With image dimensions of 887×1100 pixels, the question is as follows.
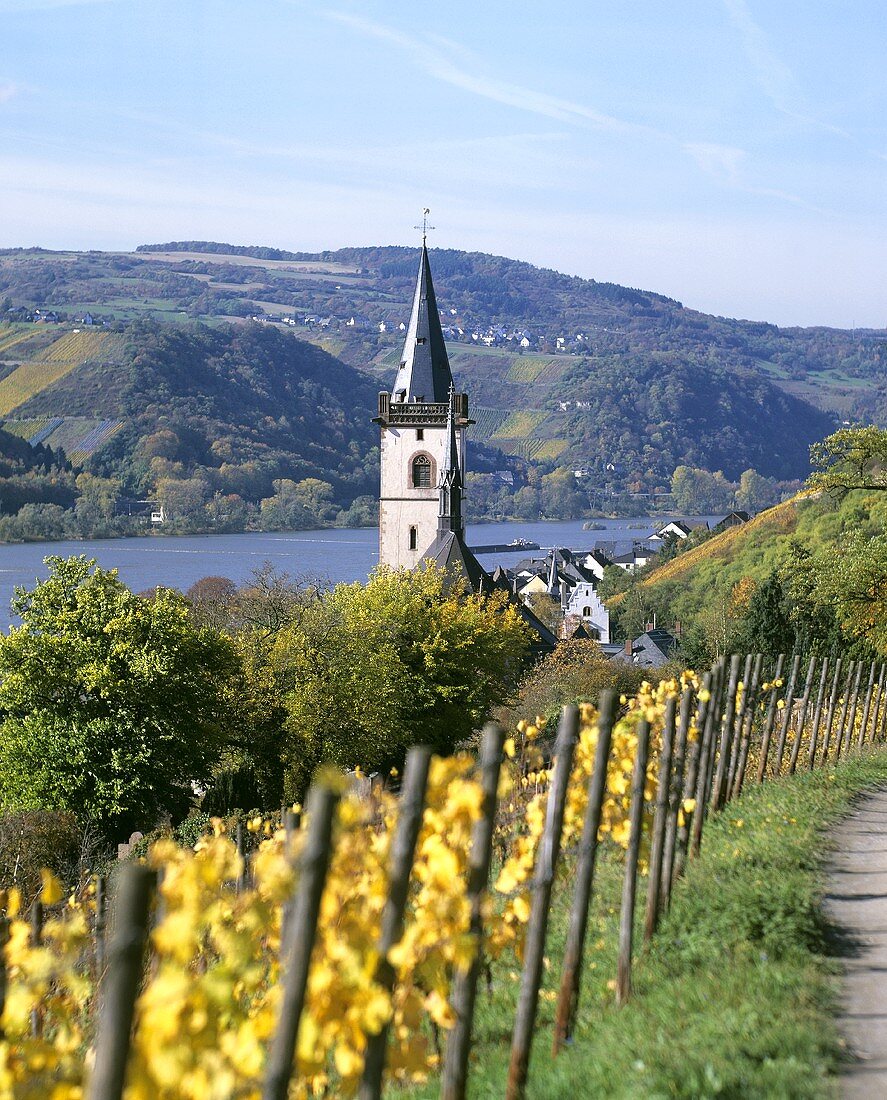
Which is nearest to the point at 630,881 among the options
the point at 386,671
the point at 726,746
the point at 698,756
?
the point at 698,756

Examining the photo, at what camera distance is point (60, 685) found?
Result: 86.7 feet

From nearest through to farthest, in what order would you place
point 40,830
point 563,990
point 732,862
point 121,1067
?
point 121,1067 < point 563,990 < point 732,862 < point 40,830

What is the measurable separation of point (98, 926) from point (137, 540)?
5936 inches

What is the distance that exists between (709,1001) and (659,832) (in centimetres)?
130

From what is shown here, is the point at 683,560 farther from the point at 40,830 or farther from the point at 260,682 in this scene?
the point at 40,830

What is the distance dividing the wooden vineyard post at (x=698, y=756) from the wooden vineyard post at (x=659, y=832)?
2.77 ft

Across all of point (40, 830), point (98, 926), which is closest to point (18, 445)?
point (40, 830)

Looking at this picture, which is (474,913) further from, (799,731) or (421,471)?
(421,471)

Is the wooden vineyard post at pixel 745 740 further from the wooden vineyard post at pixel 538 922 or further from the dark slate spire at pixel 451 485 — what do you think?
the dark slate spire at pixel 451 485

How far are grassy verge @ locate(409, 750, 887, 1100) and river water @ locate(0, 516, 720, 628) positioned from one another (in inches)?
2896

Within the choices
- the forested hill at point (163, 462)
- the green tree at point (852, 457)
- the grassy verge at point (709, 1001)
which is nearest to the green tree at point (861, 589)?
the green tree at point (852, 457)

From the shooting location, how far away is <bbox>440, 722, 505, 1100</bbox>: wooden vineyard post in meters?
4.39

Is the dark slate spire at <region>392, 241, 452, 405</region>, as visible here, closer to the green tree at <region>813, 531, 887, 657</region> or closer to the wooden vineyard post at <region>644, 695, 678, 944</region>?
the green tree at <region>813, 531, 887, 657</region>

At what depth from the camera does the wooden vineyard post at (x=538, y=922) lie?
477cm
